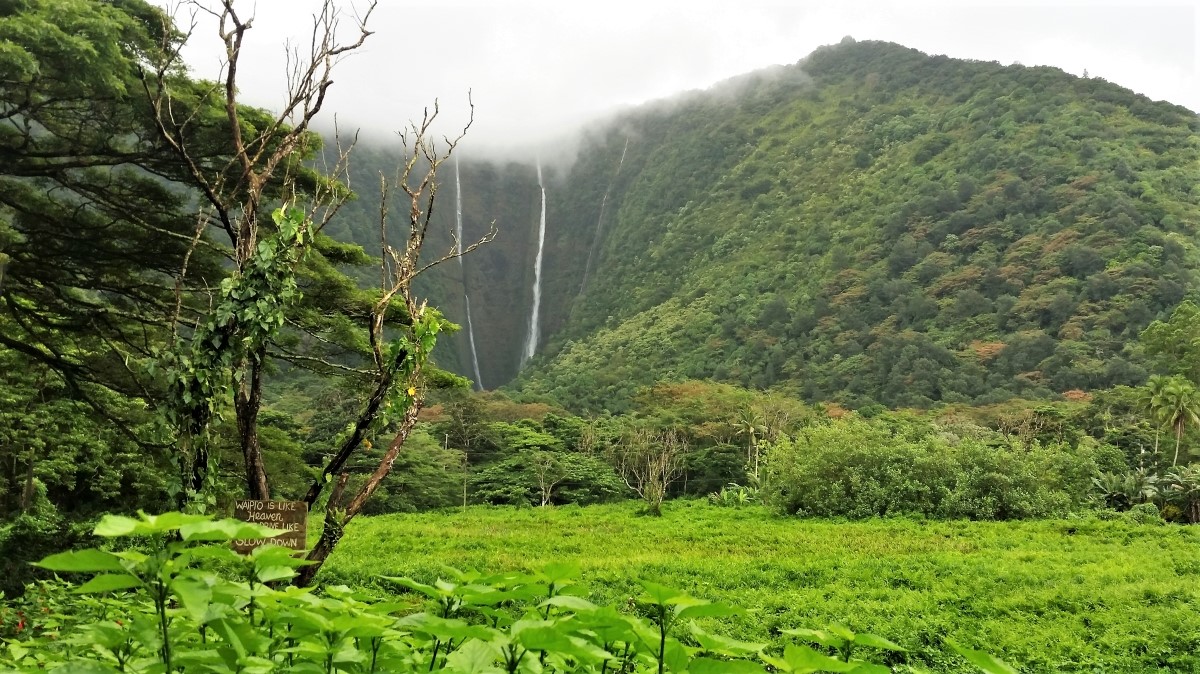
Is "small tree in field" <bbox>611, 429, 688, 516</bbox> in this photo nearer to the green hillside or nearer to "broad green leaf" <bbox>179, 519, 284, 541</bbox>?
the green hillside

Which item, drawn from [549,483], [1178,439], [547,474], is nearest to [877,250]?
[1178,439]

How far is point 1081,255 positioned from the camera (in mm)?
44156

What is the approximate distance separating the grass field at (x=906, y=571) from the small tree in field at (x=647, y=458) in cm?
781

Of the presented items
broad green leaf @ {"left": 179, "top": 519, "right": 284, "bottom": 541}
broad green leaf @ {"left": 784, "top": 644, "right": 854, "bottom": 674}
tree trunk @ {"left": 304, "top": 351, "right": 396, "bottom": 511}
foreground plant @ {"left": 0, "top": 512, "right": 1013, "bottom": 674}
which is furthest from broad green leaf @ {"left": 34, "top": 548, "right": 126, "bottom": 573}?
tree trunk @ {"left": 304, "top": 351, "right": 396, "bottom": 511}

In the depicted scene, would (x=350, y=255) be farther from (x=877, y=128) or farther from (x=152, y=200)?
(x=877, y=128)

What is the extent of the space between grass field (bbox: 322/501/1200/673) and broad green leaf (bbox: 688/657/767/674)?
2395 millimetres

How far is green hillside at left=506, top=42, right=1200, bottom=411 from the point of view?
40.8 metres

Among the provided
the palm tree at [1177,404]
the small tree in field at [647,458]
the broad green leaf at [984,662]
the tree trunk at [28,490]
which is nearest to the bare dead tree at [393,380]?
the broad green leaf at [984,662]

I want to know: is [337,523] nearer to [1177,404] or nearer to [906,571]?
[906,571]

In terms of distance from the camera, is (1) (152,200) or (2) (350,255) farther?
(2) (350,255)

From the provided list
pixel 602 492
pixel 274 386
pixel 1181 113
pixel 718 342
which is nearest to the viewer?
pixel 602 492

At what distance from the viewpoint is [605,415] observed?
131 ft

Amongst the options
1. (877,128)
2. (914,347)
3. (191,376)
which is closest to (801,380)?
(914,347)

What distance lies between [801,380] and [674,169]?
4976 cm
